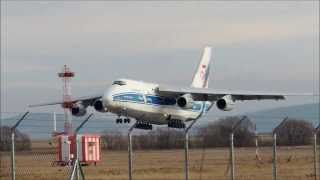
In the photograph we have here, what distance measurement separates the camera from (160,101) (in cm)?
4869

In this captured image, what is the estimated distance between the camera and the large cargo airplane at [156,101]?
44.1 metres

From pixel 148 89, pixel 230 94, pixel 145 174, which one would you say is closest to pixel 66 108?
pixel 148 89

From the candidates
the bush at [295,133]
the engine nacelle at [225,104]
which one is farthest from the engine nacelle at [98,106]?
the bush at [295,133]

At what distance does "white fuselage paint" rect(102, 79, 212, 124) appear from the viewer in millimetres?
43781

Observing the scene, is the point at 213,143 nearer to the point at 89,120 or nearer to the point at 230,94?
the point at 89,120

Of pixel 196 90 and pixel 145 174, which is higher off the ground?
pixel 196 90

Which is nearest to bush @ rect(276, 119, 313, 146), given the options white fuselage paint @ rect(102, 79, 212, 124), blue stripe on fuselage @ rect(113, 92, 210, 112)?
white fuselage paint @ rect(102, 79, 212, 124)

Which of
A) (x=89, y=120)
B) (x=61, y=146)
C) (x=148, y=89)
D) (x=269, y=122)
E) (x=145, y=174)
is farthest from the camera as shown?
(x=148, y=89)

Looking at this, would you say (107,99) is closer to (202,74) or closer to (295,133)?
(295,133)

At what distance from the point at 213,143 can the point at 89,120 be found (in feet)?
30.1

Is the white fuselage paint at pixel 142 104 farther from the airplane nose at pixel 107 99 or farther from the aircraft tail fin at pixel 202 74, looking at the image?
the aircraft tail fin at pixel 202 74

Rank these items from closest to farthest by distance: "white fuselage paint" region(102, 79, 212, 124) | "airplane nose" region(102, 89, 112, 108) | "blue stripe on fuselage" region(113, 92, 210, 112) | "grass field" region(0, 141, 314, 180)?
1. "grass field" region(0, 141, 314, 180)
2. "airplane nose" region(102, 89, 112, 108)
3. "white fuselage paint" region(102, 79, 212, 124)
4. "blue stripe on fuselage" region(113, 92, 210, 112)

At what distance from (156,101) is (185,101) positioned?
192 centimetres

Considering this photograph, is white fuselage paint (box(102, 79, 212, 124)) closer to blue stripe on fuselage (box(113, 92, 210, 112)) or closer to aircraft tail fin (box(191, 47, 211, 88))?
blue stripe on fuselage (box(113, 92, 210, 112))
